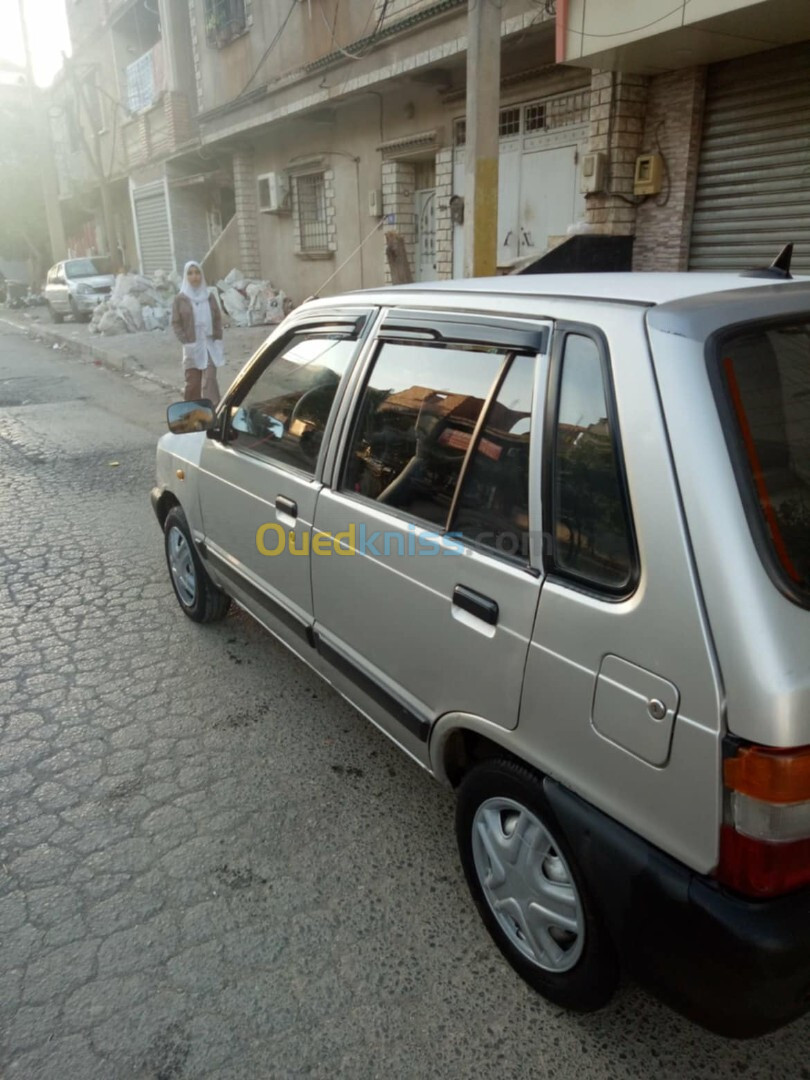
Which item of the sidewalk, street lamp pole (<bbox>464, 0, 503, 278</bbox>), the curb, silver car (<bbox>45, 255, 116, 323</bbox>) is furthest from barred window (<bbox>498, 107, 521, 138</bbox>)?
silver car (<bbox>45, 255, 116, 323</bbox>)

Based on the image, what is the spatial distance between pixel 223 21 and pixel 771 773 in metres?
17.8

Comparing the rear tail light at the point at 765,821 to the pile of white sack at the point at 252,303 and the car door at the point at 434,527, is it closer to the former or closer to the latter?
the car door at the point at 434,527

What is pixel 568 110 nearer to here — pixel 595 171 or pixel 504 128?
pixel 504 128

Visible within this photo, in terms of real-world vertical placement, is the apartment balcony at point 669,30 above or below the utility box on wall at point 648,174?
above

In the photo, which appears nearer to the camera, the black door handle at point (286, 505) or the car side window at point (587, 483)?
the car side window at point (587, 483)

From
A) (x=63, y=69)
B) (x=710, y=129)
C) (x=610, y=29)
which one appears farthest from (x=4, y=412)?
(x=63, y=69)

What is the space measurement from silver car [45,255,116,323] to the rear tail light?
21.7 meters

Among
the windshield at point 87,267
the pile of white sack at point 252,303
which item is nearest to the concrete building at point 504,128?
the pile of white sack at point 252,303

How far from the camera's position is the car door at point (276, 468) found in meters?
2.78

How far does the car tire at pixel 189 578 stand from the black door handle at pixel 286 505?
110 centimetres

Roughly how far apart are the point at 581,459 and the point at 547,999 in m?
1.41

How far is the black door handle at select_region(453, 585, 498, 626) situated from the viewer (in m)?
1.89

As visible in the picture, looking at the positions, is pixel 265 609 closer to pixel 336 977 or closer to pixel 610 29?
pixel 336 977

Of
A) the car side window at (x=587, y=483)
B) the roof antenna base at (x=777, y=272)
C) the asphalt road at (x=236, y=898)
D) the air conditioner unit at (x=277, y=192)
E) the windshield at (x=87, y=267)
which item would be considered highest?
the air conditioner unit at (x=277, y=192)
